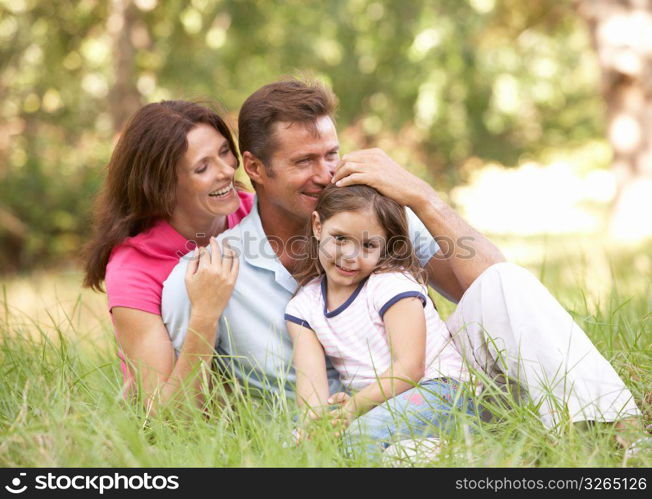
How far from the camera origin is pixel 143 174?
126 inches

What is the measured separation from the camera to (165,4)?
10.6m

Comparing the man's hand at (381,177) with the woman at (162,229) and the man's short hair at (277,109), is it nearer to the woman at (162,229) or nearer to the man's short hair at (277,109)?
the man's short hair at (277,109)

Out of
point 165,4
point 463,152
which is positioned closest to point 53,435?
point 165,4

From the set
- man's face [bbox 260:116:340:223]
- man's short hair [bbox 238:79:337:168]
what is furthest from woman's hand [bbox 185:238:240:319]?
man's short hair [bbox 238:79:337:168]

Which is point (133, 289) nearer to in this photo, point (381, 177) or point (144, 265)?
point (144, 265)

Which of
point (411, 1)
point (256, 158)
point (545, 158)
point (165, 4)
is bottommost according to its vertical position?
point (256, 158)

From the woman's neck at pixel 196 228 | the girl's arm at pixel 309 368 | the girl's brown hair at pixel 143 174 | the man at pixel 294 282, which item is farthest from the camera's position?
the woman's neck at pixel 196 228

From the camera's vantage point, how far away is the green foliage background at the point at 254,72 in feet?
33.8

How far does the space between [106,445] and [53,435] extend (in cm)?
16

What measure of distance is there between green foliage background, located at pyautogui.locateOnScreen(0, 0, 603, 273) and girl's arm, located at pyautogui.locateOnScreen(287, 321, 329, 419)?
5927 mm

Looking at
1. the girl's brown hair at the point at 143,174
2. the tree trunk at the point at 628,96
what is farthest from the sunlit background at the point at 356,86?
the girl's brown hair at the point at 143,174

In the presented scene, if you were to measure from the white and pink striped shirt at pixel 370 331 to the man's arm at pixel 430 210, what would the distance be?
26 centimetres

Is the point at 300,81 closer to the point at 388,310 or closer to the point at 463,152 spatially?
the point at 388,310
